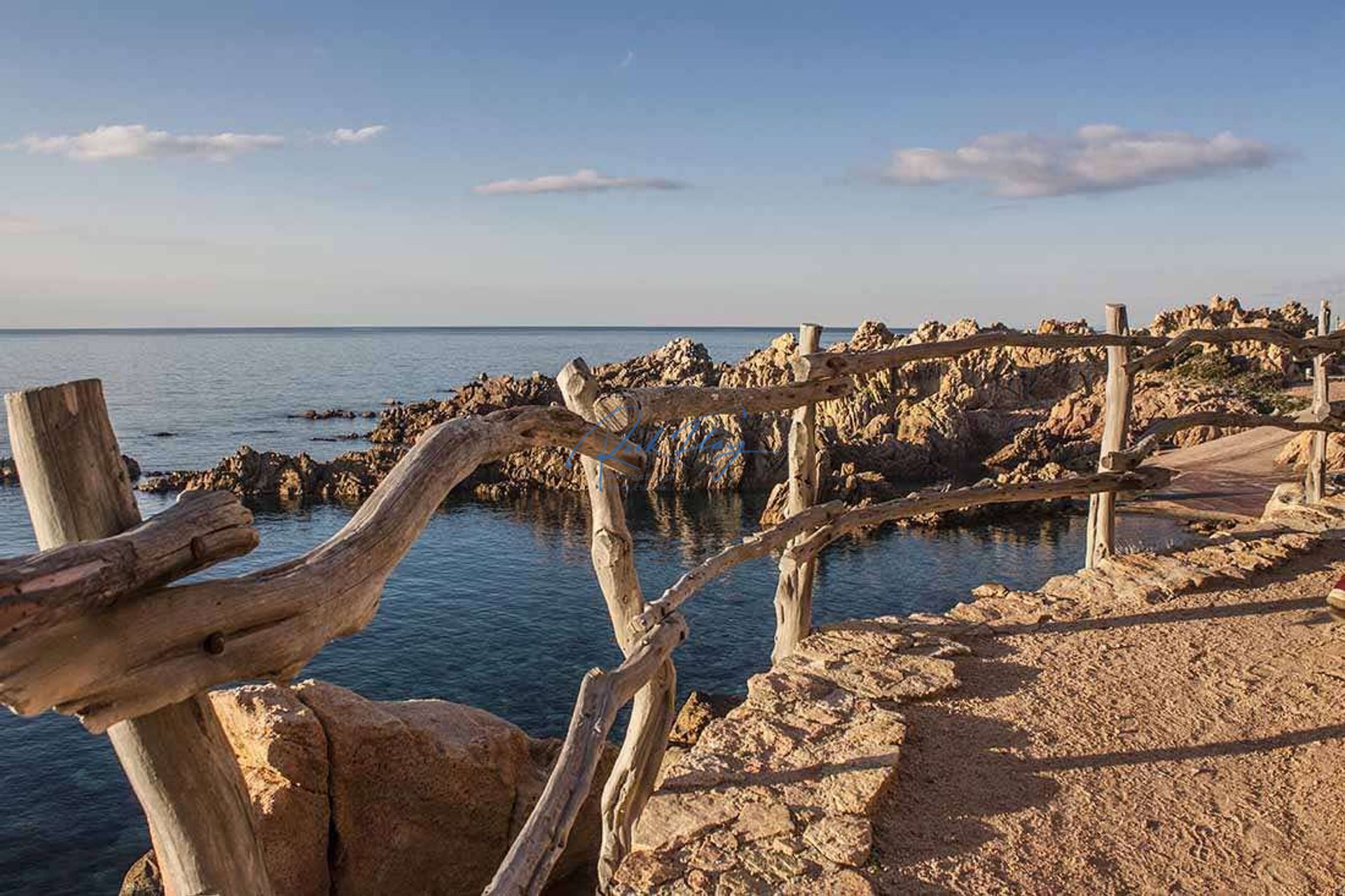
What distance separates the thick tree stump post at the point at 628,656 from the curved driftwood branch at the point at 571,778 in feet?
1.44

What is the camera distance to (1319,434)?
44.7 ft

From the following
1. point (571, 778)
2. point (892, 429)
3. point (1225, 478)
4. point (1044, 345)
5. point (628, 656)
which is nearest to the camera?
point (571, 778)

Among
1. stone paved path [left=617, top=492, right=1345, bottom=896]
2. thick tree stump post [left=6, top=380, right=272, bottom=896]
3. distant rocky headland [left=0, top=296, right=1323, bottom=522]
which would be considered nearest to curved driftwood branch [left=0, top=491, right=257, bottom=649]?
thick tree stump post [left=6, top=380, right=272, bottom=896]

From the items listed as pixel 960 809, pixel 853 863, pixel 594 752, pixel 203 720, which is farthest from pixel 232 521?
pixel 960 809

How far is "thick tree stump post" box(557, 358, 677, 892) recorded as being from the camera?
564 centimetres

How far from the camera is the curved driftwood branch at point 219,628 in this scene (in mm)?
2586

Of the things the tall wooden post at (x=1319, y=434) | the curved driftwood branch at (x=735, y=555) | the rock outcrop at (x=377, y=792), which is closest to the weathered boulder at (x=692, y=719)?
the rock outcrop at (x=377, y=792)

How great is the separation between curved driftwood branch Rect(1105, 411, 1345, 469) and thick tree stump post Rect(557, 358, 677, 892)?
6684 millimetres

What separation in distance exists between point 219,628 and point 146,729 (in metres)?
0.53

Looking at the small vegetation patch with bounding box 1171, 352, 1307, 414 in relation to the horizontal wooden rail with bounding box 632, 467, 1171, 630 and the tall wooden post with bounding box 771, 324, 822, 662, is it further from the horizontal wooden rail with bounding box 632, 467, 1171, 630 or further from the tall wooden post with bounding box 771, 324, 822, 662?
the tall wooden post with bounding box 771, 324, 822, 662

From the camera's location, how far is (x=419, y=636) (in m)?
21.2

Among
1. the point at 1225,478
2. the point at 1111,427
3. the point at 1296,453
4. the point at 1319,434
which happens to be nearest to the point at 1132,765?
the point at 1111,427

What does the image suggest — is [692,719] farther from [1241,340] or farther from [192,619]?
[192,619]

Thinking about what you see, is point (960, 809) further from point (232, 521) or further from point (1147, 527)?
point (1147, 527)
